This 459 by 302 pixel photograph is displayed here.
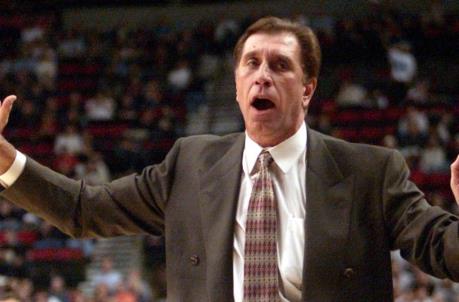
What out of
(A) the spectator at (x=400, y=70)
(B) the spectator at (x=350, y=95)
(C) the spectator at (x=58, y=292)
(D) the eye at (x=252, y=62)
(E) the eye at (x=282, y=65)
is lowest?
(C) the spectator at (x=58, y=292)

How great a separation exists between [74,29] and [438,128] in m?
6.61

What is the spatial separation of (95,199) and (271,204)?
493 mm

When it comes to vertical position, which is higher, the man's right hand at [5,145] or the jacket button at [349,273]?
the man's right hand at [5,145]

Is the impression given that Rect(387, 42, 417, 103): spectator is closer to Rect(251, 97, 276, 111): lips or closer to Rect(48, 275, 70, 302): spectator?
Rect(48, 275, 70, 302): spectator

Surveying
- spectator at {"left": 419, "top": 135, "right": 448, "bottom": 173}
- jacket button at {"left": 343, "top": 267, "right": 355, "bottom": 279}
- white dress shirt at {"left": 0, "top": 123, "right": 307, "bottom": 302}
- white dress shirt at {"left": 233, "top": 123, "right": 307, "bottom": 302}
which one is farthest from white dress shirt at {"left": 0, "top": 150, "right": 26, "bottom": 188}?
spectator at {"left": 419, "top": 135, "right": 448, "bottom": 173}

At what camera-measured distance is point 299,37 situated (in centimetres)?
254

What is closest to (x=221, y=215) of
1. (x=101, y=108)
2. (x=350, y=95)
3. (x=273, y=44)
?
(x=273, y=44)

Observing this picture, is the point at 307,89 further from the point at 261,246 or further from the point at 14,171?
the point at 14,171

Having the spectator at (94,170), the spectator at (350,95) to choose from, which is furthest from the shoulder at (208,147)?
the spectator at (350,95)

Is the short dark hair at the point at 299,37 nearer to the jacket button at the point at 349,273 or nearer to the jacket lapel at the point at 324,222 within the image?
the jacket lapel at the point at 324,222

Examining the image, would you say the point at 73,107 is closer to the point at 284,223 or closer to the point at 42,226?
the point at 42,226

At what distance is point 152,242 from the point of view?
997cm

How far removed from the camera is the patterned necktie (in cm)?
235

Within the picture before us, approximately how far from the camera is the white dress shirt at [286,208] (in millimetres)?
2377
